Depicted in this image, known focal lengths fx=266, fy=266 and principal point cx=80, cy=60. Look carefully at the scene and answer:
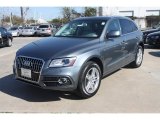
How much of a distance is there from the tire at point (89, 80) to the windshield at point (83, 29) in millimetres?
880

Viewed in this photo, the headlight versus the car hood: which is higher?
the car hood

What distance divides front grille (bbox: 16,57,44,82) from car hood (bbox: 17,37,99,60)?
100mm

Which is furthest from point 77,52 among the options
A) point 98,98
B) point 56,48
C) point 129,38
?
point 129,38

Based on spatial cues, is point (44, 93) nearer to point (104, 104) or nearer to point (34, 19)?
point (104, 104)

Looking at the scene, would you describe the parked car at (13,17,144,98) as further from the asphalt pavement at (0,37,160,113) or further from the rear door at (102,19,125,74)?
the asphalt pavement at (0,37,160,113)

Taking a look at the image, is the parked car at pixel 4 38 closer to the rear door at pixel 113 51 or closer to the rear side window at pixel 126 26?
the rear side window at pixel 126 26

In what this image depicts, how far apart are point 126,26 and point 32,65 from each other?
11.2 feet

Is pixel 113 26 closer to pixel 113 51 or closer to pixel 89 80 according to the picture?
pixel 113 51

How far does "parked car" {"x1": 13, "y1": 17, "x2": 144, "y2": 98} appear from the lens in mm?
5152

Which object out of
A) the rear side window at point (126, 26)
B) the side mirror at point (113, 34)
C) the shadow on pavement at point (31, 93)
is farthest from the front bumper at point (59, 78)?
the rear side window at point (126, 26)

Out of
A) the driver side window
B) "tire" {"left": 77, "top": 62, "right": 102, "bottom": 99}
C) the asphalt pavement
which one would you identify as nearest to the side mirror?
the driver side window

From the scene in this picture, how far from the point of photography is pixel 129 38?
7488 mm

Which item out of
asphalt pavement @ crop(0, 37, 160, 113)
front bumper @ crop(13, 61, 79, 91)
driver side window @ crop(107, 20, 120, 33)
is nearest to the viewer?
asphalt pavement @ crop(0, 37, 160, 113)

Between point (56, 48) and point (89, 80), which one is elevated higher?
point (56, 48)
